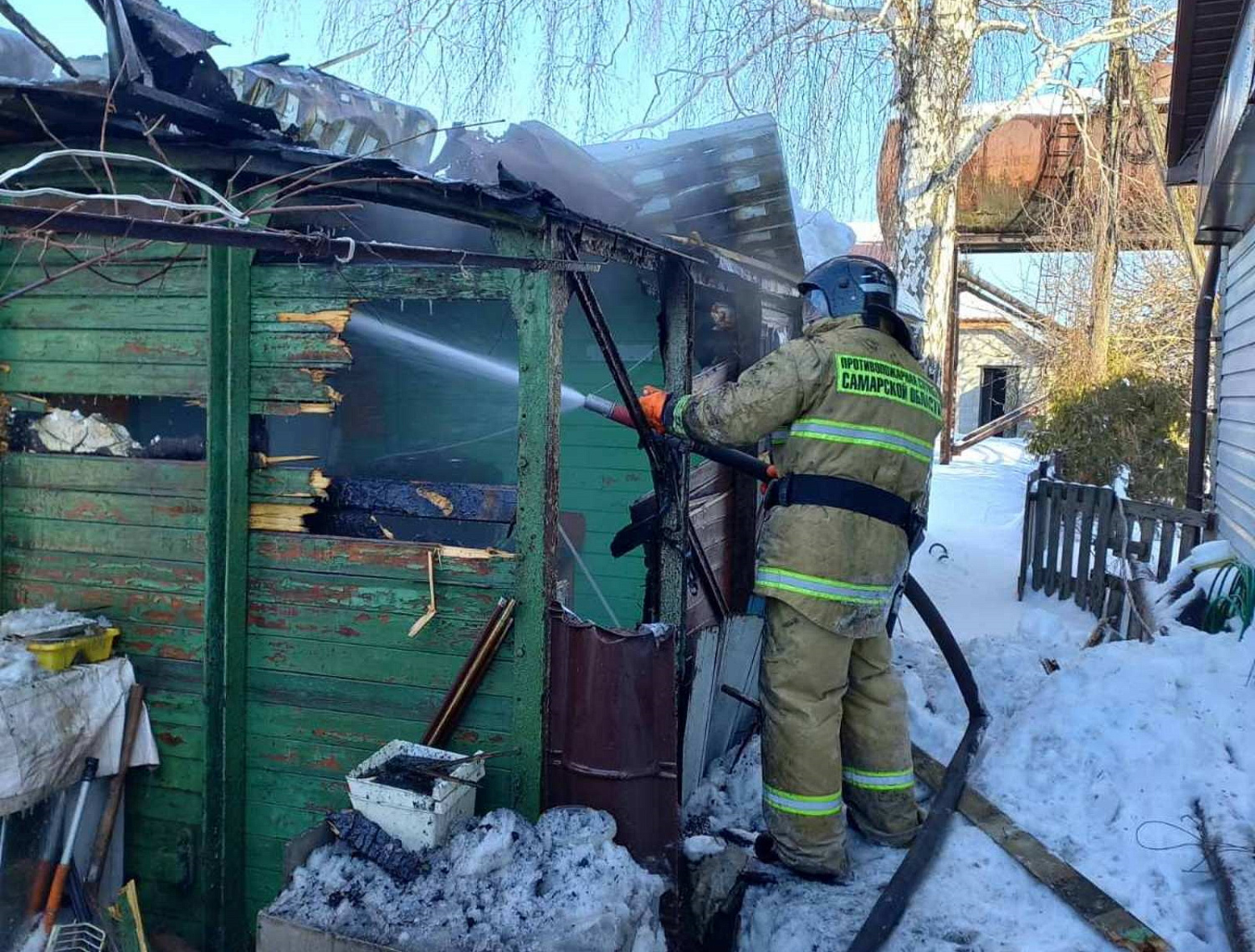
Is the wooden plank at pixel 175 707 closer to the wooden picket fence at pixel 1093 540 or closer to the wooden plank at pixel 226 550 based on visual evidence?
the wooden plank at pixel 226 550

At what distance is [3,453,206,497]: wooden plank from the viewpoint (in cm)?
419

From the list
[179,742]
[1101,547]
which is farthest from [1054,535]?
[179,742]

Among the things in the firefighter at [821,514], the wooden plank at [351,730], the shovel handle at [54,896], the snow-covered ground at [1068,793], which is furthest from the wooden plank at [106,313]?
the snow-covered ground at [1068,793]

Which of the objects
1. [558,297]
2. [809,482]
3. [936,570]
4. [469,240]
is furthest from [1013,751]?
[936,570]

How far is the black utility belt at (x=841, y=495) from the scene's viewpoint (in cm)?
381

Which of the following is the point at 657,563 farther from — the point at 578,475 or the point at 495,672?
the point at 578,475

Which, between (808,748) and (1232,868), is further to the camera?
(808,748)

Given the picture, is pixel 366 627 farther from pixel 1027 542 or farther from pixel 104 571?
pixel 1027 542

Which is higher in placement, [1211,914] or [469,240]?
[469,240]

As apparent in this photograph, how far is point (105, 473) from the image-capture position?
4.34 meters

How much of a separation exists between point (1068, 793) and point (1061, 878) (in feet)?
2.06

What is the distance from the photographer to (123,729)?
4184mm

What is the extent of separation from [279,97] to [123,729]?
3.32 m

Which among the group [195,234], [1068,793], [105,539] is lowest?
[1068,793]
